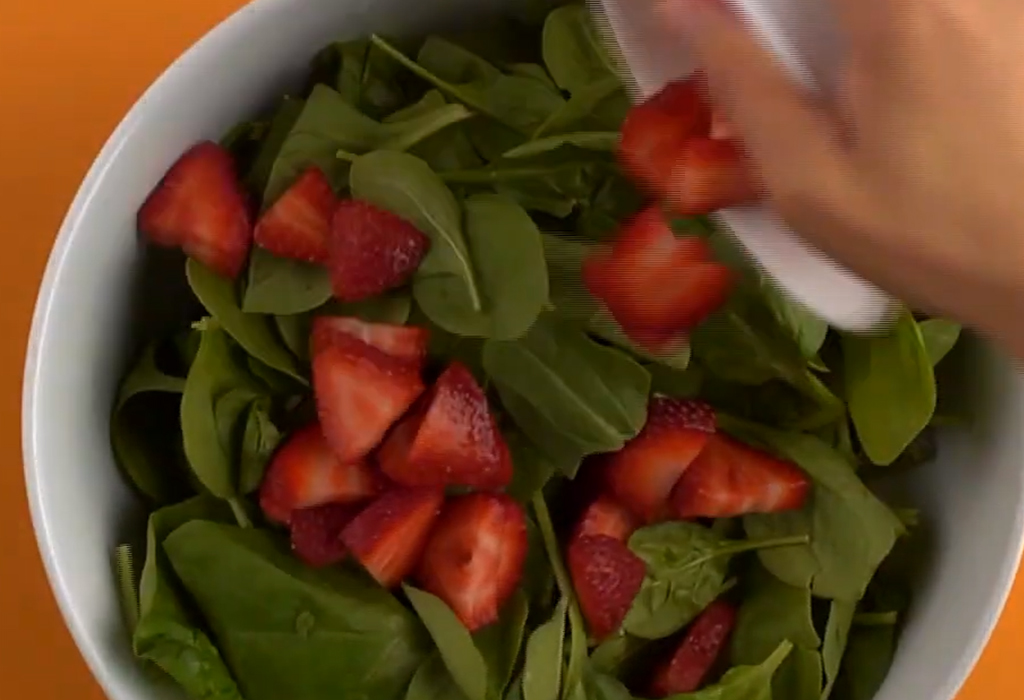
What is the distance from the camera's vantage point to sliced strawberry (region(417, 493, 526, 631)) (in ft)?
1.92

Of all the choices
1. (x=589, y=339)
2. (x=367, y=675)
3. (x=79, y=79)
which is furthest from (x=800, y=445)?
(x=79, y=79)

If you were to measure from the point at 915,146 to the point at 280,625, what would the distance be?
1.12 ft

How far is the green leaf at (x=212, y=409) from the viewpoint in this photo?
0.58 metres

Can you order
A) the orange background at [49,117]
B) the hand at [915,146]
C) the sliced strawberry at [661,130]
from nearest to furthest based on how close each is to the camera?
the hand at [915,146], the sliced strawberry at [661,130], the orange background at [49,117]

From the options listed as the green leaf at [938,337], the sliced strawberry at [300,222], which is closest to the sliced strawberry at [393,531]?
the sliced strawberry at [300,222]

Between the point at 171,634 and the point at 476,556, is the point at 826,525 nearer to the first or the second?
the point at 476,556

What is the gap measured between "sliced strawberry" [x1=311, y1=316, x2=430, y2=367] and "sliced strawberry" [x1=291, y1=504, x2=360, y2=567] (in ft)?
0.23

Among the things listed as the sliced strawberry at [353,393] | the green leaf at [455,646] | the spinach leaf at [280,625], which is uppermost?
the sliced strawberry at [353,393]

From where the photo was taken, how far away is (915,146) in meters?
0.35

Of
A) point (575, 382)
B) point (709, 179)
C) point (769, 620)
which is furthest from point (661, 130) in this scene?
point (769, 620)

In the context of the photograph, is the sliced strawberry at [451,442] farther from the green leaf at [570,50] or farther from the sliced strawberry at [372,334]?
the green leaf at [570,50]

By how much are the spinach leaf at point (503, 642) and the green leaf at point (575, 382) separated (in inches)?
3.1

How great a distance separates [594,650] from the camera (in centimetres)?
62

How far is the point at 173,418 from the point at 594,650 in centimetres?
22
